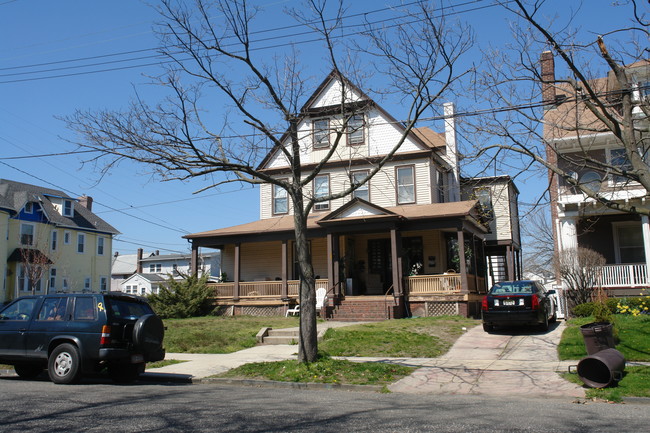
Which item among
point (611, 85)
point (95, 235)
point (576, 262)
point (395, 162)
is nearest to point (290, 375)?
point (576, 262)

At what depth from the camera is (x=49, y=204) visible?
45.7m

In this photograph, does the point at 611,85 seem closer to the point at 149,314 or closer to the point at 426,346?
the point at 426,346

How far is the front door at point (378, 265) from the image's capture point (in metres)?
26.3

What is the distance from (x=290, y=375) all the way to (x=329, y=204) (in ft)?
58.4

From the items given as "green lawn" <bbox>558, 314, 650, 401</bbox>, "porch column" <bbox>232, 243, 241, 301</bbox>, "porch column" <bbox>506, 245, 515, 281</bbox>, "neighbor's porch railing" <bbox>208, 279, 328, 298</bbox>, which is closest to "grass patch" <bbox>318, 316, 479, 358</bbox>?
"green lawn" <bbox>558, 314, 650, 401</bbox>

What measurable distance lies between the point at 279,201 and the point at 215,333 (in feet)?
38.6

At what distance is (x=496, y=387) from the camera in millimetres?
10133

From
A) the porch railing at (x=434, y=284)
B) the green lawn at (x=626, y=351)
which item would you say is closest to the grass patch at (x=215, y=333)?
the porch railing at (x=434, y=284)

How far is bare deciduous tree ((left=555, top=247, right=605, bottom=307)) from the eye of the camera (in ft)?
64.4

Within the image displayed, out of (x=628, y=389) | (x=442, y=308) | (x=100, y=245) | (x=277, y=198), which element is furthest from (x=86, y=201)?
(x=628, y=389)

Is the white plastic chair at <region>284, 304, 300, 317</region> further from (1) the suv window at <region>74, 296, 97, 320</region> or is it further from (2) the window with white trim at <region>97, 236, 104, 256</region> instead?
(2) the window with white trim at <region>97, 236, 104, 256</region>

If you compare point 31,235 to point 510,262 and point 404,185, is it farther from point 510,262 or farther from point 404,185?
point 510,262

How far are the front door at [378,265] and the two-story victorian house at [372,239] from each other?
46 mm

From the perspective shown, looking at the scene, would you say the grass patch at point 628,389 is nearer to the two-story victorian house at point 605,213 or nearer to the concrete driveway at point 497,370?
the concrete driveway at point 497,370
